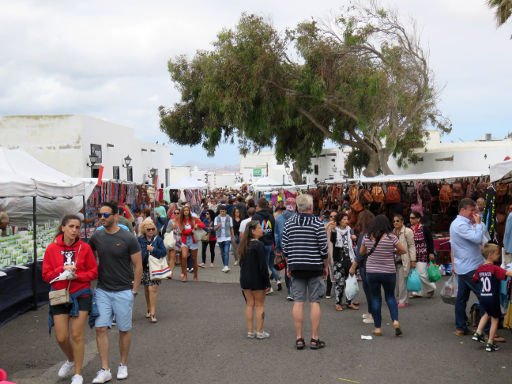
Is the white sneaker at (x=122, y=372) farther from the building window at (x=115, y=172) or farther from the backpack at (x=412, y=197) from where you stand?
the building window at (x=115, y=172)

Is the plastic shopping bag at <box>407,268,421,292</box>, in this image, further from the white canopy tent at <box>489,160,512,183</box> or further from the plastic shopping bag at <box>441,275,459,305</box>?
the white canopy tent at <box>489,160,512,183</box>

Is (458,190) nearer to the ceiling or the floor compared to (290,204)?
nearer to the ceiling

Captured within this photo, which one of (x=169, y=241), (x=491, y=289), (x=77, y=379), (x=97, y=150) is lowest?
(x=77, y=379)

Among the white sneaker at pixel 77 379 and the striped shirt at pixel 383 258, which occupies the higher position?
the striped shirt at pixel 383 258

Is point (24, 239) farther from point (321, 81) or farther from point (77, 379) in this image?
point (321, 81)

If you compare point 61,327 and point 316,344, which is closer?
point 61,327

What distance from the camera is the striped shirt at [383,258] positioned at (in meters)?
6.51

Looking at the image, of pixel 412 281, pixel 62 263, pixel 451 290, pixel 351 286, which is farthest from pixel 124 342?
pixel 412 281

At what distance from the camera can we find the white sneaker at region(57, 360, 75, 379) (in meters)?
5.36

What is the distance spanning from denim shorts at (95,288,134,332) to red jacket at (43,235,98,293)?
21 centimetres

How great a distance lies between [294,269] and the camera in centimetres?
608

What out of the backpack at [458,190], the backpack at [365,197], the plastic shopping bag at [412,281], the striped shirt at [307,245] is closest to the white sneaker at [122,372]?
the striped shirt at [307,245]

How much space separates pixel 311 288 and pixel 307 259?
367 millimetres

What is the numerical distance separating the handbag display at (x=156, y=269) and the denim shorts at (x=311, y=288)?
2.39 meters
